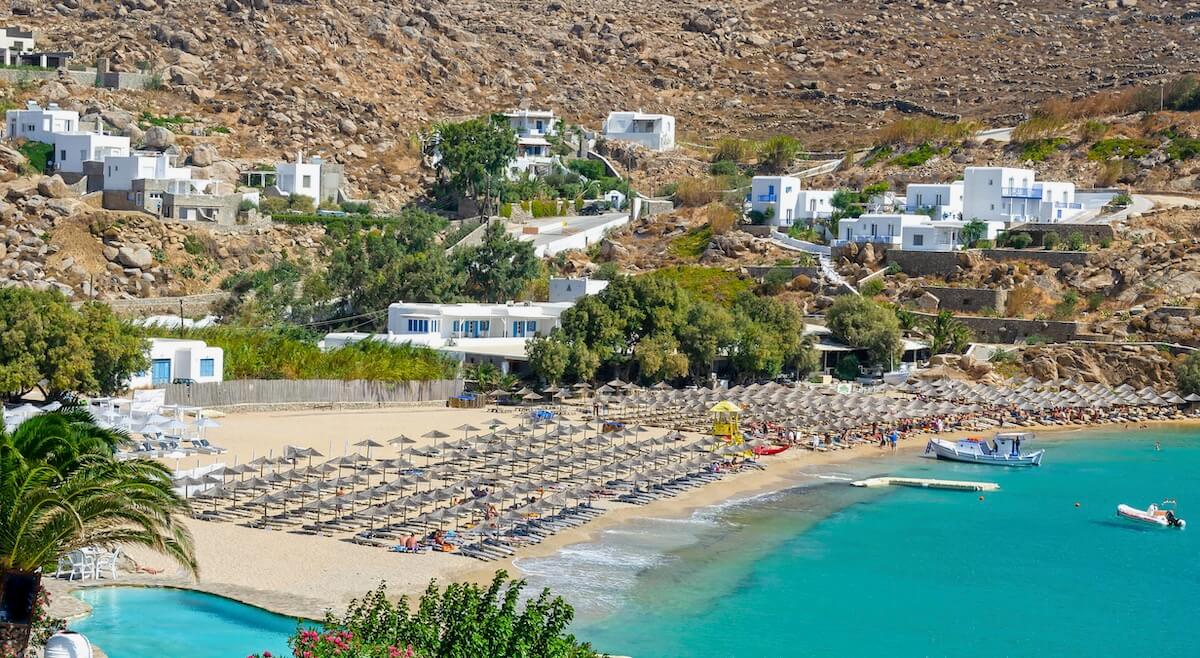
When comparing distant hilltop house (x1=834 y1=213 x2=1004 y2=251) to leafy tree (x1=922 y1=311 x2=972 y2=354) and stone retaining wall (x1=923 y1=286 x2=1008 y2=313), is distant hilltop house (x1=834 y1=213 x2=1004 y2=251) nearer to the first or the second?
stone retaining wall (x1=923 y1=286 x2=1008 y2=313)

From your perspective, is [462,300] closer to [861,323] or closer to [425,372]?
[425,372]

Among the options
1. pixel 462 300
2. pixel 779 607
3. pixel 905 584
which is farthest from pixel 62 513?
pixel 462 300

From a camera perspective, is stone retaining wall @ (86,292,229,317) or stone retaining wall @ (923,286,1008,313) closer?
stone retaining wall @ (86,292,229,317)

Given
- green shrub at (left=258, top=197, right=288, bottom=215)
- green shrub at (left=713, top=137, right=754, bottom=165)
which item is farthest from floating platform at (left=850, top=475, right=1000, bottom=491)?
green shrub at (left=713, top=137, right=754, bottom=165)

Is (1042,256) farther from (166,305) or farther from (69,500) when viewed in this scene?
(69,500)

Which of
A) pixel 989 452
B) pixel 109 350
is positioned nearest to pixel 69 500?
pixel 109 350

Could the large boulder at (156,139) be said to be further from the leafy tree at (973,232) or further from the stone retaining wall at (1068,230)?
the stone retaining wall at (1068,230)
